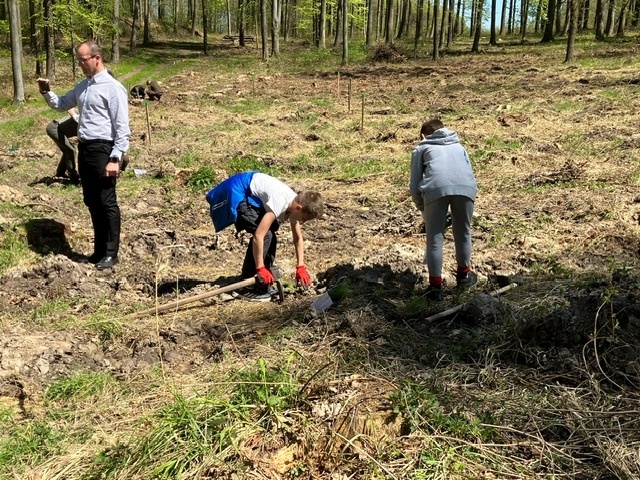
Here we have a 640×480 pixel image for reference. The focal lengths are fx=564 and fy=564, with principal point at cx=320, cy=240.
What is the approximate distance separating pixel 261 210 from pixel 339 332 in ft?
4.98

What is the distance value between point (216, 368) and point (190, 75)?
23256 mm

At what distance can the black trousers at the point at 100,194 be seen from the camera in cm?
545

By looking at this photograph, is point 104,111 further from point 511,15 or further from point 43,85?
point 511,15

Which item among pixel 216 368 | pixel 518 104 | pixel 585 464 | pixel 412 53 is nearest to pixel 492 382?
pixel 585 464

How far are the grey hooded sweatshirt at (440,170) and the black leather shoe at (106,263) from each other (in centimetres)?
314

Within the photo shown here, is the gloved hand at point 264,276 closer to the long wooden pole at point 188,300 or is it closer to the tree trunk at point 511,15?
the long wooden pole at point 188,300

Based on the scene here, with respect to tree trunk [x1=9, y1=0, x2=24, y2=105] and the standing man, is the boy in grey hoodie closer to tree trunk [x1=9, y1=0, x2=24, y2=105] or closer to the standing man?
the standing man

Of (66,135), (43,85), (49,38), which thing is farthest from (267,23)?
(43,85)

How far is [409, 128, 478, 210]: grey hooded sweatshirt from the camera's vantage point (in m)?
4.56

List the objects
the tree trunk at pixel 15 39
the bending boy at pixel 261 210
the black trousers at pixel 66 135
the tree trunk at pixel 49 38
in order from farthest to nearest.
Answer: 1. the tree trunk at pixel 49 38
2. the tree trunk at pixel 15 39
3. the black trousers at pixel 66 135
4. the bending boy at pixel 261 210

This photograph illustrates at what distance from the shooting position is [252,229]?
4922 millimetres

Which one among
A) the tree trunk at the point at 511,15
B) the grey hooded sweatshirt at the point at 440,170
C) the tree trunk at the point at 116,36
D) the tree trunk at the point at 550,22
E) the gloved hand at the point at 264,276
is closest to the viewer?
the grey hooded sweatshirt at the point at 440,170

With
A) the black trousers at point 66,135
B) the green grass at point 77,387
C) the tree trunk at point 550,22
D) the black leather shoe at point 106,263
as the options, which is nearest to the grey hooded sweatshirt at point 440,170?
the green grass at point 77,387

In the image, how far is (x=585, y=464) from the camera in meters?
2.65
